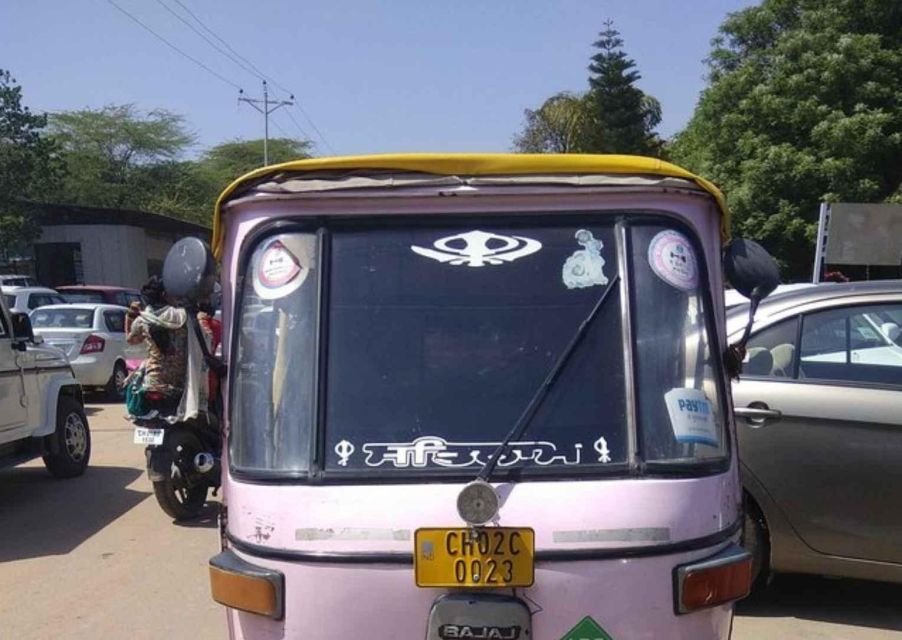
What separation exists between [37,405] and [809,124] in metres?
16.8

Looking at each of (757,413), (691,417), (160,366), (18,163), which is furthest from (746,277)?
(18,163)

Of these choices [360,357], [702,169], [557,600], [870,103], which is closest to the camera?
[557,600]

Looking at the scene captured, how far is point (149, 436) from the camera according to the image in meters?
7.02

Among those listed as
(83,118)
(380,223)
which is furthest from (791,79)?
(83,118)

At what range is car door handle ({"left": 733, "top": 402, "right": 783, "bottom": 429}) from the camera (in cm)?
459

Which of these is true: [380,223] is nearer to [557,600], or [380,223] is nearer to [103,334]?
[557,600]

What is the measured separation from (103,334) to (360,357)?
12685 millimetres

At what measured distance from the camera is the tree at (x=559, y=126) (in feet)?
119

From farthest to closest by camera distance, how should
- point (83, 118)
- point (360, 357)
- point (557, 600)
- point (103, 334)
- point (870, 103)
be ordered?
point (83, 118)
point (870, 103)
point (103, 334)
point (360, 357)
point (557, 600)

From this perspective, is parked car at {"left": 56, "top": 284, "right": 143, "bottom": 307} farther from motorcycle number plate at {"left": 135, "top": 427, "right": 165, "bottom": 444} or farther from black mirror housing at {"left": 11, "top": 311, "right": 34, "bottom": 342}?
motorcycle number plate at {"left": 135, "top": 427, "right": 165, "bottom": 444}

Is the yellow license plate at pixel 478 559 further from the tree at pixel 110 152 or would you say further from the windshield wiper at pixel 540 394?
the tree at pixel 110 152

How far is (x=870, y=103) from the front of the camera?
1908 centimetres

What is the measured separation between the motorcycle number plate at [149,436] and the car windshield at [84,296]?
1168cm

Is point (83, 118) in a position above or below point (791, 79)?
above
